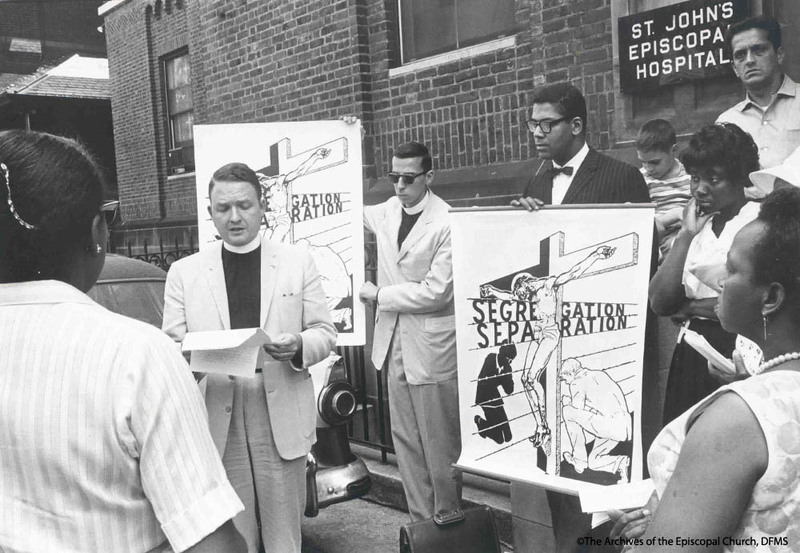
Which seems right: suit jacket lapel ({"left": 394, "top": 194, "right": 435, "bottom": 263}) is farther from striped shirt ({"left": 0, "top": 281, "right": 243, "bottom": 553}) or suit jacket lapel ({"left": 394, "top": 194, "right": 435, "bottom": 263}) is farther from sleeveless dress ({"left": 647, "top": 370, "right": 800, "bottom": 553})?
striped shirt ({"left": 0, "top": 281, "right": 243, "bottom": 553})

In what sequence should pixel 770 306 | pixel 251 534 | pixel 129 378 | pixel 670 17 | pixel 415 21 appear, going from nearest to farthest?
pixel 129 378, pixel 770 306, pixel 251 534, pixel 670 17, pixel 415 21

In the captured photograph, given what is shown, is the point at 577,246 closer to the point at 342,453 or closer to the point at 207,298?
the point at 207,298

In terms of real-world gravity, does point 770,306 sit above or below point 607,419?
above

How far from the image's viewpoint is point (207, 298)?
3561 millimetres

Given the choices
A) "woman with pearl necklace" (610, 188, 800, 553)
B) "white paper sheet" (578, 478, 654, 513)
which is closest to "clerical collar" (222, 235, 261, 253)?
Answer: "white paper sheet" (578, 478, 654, 513)

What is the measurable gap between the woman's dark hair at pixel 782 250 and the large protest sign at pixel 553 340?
179cm

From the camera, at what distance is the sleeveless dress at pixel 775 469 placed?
1.47 meters

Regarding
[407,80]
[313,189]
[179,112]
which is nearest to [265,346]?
[313,189]

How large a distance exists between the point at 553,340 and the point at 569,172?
89 cm

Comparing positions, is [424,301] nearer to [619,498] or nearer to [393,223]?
[393,223]

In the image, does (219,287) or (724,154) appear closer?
(724,154)

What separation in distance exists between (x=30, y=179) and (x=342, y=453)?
3.66m

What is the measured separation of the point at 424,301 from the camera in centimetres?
443

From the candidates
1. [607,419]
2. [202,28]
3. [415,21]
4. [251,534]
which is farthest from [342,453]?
[202,28]
